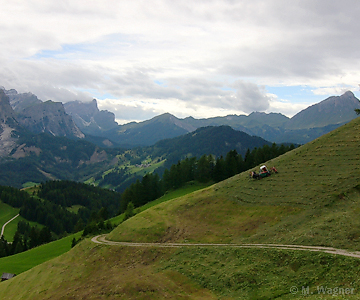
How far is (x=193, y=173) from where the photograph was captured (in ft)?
445

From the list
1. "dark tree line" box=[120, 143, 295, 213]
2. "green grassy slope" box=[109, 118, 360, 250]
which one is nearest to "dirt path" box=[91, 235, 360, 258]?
"green grassy slope" box=[109, 118, 360, 250]

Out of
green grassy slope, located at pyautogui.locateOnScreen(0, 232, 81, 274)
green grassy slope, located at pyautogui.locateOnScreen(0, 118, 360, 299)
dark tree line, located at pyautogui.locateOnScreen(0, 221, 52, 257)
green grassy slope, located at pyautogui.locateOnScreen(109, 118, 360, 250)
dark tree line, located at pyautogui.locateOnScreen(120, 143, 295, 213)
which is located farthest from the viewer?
dark tree line, located at pyautogui.locateOnScreen(0, 221, 52, 257)

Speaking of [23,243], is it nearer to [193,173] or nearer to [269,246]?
[193,173]

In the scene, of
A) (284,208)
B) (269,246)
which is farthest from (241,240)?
(284,208)

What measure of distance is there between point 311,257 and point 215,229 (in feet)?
72.9

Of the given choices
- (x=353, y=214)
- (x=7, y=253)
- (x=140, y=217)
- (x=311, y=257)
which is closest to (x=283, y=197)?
(x=353, y=214)

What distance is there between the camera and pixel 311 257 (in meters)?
34.2

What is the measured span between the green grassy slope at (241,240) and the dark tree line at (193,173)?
4684 cm

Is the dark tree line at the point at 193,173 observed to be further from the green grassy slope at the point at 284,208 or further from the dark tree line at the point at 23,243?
the green grassy slope at the point at 284,208

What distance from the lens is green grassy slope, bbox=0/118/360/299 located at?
33.7 metres

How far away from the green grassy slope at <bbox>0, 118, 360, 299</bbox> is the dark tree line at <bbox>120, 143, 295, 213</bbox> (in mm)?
46836

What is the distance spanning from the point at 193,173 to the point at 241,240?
3515 inches

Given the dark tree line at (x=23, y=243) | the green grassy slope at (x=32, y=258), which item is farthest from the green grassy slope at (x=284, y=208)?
the dark tree line at (x=23, y=243)

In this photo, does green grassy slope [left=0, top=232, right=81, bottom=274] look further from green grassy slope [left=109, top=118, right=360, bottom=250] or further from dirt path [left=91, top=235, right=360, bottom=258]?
green grassy slope [left=109, top=118, right=360, bottom=250]
